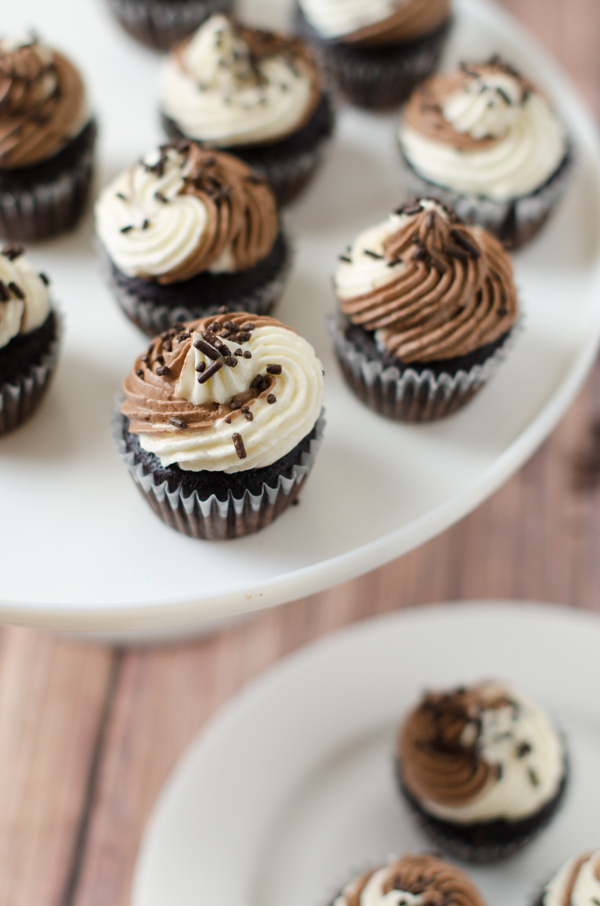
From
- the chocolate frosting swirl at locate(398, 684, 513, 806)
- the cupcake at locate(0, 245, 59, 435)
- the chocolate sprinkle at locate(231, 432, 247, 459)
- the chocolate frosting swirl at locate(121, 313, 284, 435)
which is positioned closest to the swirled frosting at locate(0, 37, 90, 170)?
the cupcake at locate(0, 245, 59, 435)

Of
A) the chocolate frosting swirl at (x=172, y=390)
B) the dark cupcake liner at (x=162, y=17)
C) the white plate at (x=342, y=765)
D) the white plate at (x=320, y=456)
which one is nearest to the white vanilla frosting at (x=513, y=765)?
the white plate at (x=342, y=765)

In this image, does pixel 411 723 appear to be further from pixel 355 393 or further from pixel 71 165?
pixel 71 165

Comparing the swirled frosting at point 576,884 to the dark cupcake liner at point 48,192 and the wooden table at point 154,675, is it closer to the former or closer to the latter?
the wooden table at point 154,675

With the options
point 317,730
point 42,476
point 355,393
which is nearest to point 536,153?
point 355,393

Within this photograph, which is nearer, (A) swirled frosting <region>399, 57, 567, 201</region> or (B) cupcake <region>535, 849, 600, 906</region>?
(B) cupcake <region>535, 849, 600, 906</region>

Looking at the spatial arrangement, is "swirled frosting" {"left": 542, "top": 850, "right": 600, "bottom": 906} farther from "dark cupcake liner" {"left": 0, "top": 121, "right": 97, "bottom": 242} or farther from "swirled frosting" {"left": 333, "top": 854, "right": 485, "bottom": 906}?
"dark cupcake liner" {"left": 0, "top": 121, "right": 97, "bottom": 242}
